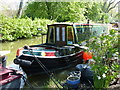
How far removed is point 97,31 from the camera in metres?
6.86

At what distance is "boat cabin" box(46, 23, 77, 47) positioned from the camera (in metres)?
5.09

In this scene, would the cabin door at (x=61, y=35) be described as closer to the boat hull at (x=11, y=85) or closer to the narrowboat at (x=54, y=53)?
the narrowboat at (x=54, y=53)

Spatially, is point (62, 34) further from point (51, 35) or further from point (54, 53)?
point (54, 53)

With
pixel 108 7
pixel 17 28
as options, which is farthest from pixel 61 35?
pixel 17 28

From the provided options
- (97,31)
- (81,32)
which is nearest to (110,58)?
(81,32)

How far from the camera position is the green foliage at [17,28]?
9.09 metres

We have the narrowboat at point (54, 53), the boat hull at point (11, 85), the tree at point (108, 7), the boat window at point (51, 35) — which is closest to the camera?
the boat hull at point (11, 85)

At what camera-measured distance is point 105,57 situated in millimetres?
2404

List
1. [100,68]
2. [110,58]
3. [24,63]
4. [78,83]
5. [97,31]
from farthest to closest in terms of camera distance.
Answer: [97,31], [24,63], [78,83], [110,58], [100,68]

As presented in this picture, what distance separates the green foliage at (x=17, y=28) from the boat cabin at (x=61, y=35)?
3.42 m

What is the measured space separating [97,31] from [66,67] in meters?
3.05

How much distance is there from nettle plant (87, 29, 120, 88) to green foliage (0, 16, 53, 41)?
6.40m

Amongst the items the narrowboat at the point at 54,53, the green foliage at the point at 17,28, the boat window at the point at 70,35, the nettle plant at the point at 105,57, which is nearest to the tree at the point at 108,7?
the nettle plant at the point at 105,57

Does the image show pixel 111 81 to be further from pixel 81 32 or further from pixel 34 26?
pixel 34 26
